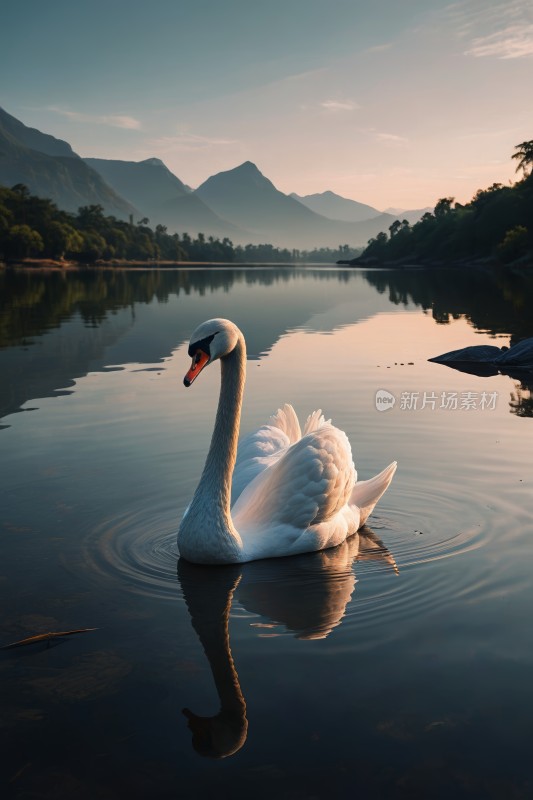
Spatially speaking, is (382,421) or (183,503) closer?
(183,503)

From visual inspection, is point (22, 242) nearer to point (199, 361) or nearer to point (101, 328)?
point (101, 328)

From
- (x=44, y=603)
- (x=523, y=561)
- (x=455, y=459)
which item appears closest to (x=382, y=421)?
(x=455, y=459)

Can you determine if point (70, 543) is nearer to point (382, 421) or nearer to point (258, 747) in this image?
point (258, 747)

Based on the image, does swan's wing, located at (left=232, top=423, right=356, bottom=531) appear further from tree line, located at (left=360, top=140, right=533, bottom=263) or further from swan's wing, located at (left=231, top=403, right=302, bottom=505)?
tree line, located at (left=360, top=140, right=533, bottom=263)

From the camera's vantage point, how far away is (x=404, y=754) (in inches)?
177

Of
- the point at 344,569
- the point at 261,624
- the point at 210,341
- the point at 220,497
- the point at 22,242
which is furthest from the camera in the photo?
the point at 22,242

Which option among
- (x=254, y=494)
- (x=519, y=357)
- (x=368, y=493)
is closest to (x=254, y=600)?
(x=254, y=494)

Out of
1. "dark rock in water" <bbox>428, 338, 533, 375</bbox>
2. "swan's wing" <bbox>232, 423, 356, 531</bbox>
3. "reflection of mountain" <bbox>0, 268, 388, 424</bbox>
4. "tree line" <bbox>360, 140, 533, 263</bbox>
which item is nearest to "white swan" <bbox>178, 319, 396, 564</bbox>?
"swan's wing" <bbox>232, 423, 356, 531</bbox>

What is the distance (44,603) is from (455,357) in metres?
16.6

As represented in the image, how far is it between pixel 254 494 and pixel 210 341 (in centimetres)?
163

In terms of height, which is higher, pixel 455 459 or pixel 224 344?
pixel 224 344

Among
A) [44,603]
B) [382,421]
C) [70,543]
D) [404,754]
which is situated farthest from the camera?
[382,421]

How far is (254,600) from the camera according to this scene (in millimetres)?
6840

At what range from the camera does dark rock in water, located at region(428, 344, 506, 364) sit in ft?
69.7
